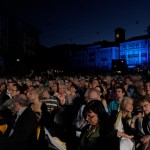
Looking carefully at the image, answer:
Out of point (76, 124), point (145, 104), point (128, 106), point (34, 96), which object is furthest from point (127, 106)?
point (34, 96)

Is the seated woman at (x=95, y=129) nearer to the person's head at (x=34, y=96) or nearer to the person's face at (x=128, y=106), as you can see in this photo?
the person's face at (x=128, y=106)

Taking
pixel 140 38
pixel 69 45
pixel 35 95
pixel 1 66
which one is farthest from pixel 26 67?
pixel 35 95

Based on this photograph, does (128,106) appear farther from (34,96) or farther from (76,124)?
(34,96)

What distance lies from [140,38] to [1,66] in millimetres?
52722

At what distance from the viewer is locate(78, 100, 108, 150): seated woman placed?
162 inches

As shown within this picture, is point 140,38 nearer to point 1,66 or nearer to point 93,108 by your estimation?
point 1,66

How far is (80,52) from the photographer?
12538cm

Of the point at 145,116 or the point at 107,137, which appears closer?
the point at 107,137

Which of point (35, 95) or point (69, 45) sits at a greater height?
point (69, 45)

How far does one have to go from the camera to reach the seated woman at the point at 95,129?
13.5 ft

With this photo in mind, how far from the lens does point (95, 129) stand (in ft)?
14.0

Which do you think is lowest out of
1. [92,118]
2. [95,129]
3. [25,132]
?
[25,132]

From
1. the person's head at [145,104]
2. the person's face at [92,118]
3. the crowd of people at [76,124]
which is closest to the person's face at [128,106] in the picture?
the crowd of people at [76,124]

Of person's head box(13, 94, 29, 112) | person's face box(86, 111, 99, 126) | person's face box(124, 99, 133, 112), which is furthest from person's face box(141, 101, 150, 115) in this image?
person's head box(13, 94, 29, 112)
